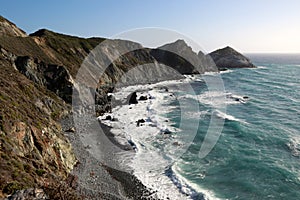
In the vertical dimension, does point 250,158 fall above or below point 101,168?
below

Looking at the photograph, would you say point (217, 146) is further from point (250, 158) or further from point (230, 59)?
point (230, 59)

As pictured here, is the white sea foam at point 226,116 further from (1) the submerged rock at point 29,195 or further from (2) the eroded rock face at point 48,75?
(1) the submerged rock at point 29,195


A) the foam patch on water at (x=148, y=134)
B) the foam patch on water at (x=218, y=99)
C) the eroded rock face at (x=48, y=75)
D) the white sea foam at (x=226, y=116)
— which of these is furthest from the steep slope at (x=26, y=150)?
the foam patch on water at (x=218, y=99)

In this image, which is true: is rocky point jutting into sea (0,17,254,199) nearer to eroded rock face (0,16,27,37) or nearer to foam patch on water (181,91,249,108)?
eroded rock face (0,16,27,37)

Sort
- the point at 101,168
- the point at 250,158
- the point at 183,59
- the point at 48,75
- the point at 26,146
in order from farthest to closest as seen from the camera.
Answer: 1. the point at 183,59
2. the point at 48,75
3. the point at 250,158
4. the point at 101,168
5. the point at 26,146

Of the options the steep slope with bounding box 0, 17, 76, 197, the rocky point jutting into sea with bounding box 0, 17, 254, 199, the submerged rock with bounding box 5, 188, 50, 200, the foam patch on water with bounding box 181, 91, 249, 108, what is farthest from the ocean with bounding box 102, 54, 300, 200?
the submerged rock with bounding box 5, 188, 50, 200

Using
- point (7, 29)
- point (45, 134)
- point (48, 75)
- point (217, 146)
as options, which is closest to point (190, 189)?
point (217, 146)

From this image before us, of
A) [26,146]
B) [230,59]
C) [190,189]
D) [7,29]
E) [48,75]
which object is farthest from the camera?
[230,59]

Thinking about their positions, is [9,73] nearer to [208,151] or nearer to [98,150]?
[98,150]
